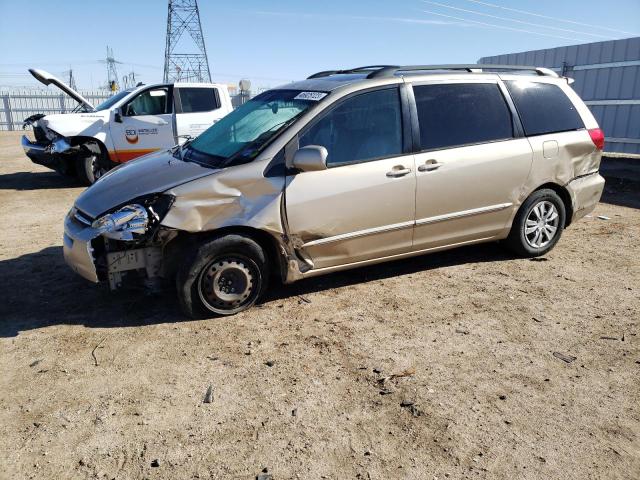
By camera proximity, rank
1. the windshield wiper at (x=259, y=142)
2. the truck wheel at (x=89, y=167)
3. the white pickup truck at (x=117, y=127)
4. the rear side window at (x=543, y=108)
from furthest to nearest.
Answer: the truck wheel at (x=89, y=167) → the white pickup truck at (x=117, y=127) → the rear side window at (x=543, y=108) → the windshield wiper at (x=259, y=142)

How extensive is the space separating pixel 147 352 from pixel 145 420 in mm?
800

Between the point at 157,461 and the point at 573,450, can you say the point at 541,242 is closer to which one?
the point at 573,450

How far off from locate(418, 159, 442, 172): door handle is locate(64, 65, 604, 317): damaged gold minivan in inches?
0.8

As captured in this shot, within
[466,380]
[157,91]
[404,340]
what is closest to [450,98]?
[404,340]

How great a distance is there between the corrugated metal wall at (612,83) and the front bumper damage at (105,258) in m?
12.9

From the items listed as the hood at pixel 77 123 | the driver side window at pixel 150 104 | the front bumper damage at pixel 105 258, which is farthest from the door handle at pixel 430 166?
the hood at pixel 77 123

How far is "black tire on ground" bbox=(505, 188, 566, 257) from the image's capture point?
17.1 ft

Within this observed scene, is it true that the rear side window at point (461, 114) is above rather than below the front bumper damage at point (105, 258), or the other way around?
above

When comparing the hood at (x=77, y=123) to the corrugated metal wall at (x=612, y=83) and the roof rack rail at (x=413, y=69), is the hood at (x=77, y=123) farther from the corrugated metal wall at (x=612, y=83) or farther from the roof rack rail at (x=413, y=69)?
the corrugated metal wall at (x=612, y=83)

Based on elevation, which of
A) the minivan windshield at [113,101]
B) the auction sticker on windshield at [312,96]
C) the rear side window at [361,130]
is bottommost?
the rear side window at [361,130]

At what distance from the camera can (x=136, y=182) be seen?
13.3 feet

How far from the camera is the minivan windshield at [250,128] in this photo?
4160 mm

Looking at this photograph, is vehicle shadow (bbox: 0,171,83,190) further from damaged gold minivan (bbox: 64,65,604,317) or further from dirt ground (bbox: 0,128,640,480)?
damaged gold minivan (bbox: 64,65,604,317)

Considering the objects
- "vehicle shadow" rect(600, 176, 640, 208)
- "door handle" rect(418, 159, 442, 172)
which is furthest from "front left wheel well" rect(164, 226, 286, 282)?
"vehicle shadow" rect(600, 176, 640, 208)
